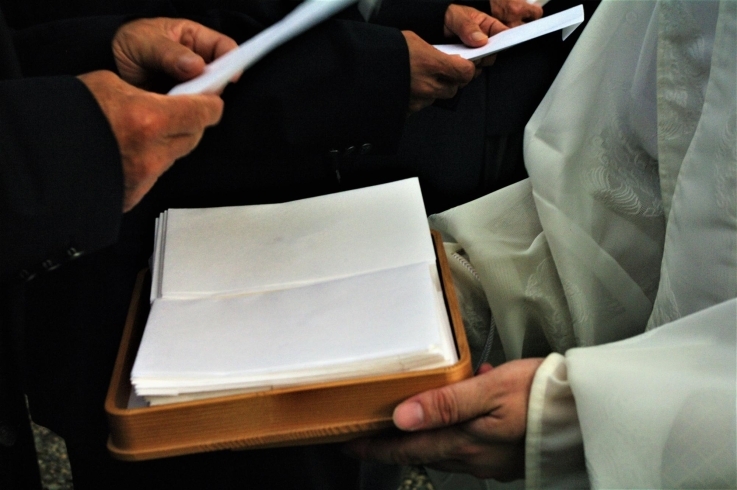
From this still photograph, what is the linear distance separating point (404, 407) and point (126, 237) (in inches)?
16.9

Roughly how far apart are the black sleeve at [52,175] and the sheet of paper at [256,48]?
100 mm

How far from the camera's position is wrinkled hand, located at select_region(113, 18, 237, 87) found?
755mm

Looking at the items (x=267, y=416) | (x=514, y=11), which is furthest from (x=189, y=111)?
(x=514, y=11)

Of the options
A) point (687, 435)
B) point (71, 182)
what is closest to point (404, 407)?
point (687, 435)

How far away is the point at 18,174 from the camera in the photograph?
55cm

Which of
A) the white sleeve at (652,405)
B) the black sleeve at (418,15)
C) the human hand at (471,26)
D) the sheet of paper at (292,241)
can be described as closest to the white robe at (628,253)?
the white sleeve at (652,405)

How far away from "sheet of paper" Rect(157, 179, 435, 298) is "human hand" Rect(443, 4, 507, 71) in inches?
11.5

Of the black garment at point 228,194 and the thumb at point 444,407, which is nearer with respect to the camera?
the thumb at point 444,407

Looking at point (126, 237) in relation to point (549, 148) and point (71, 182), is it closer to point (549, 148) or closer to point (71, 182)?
point (71, 182)

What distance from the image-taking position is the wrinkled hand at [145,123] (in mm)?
596

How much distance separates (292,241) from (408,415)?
0.73 ft

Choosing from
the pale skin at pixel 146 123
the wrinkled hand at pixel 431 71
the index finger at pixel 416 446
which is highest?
the pale skin at pixel 146 123

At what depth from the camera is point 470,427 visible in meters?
0.59

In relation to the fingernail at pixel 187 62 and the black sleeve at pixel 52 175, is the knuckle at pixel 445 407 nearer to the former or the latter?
the black sleeve at pixel 52 175
